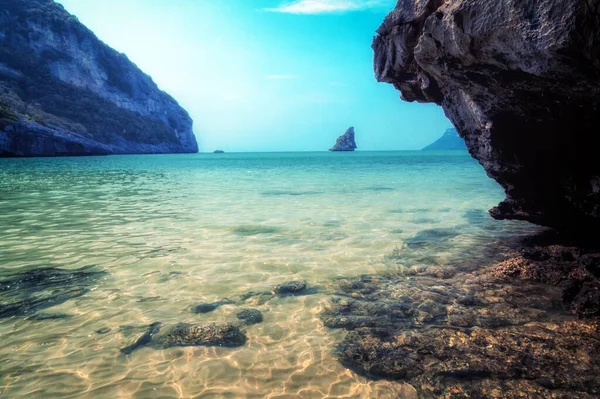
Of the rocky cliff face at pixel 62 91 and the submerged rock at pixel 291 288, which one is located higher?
the rocky cliff face at pixel 62 91

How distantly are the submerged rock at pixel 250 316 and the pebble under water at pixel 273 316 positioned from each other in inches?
1.4

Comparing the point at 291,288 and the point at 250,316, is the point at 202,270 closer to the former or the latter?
the point at 291,288

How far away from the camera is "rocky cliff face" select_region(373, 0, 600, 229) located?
14.2 feet

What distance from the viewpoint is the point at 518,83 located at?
5945mm

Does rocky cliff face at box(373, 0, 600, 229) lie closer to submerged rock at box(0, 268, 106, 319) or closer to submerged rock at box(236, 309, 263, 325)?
submerged rock at box(236, 309, 263, 325)

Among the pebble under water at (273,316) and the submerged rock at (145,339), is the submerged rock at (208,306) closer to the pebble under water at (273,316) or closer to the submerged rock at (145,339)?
the pebble under water at (273,316)

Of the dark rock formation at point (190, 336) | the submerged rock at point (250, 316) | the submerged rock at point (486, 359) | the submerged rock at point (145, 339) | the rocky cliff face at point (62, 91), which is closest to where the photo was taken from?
the submerged rock at point (486, 359)

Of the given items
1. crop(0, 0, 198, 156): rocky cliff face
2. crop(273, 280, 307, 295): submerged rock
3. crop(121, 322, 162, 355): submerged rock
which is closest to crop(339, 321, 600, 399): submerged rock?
crop(273, 280, 307, 295): submerged rock

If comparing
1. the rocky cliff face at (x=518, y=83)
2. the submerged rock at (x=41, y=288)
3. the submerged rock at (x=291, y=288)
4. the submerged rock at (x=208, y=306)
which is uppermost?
the rocky cliff face at (x=518, y=83)

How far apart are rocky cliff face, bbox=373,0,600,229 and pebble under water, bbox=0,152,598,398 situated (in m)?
2.18

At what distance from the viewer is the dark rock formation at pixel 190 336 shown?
5.14 meters

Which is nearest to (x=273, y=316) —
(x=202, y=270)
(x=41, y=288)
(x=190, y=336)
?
(x=190, y=336)

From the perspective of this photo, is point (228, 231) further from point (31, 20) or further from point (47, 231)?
point (31, 20)

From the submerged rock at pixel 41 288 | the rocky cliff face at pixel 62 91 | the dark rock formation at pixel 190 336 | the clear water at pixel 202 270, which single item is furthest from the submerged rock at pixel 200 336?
the rocky cliff face at pixel 62 91
